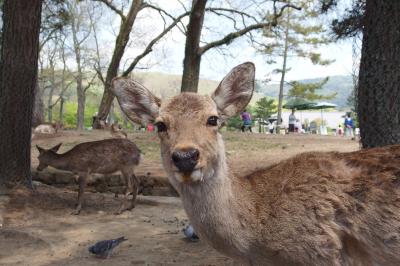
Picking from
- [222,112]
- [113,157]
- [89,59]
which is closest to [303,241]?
[222,112]

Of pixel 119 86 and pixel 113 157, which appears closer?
→ pixel 119 86

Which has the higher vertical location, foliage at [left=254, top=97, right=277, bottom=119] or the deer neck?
foliage at [left=254, top=97, right=277, bottom=119]

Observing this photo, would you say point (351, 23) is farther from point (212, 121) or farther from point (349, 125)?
point (349, 125)

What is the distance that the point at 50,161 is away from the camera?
32.0 feet

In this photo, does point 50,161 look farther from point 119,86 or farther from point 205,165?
point 205,165

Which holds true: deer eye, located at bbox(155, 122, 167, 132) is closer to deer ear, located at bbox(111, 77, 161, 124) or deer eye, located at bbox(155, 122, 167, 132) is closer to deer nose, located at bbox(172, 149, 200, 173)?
deer ear, located at bbox(111, 77, 161, 124)

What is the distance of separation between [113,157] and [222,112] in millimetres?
5676

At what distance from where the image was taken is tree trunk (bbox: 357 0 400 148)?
5.84 m

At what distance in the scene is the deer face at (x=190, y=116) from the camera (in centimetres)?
329

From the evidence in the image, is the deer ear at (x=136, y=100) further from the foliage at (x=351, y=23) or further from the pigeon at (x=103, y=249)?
the foliage at (x=351, y=23)

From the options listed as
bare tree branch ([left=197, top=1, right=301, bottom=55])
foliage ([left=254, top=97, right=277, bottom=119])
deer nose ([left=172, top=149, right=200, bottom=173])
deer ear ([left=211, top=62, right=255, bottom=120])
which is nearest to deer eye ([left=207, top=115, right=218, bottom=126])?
deer ear ([left=211, top=62, right=255, bottom=120])

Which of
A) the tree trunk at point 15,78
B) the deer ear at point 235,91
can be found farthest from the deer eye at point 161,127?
the tree trunk at point 15,78

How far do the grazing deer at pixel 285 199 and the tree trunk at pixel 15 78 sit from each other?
552 centimetres

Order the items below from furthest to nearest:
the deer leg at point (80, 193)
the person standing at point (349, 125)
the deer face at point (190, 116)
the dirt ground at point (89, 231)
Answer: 1. the person standing at point (349, 125)
2. the deer leg at point (80, 193)
3. the dirt ground at point (89, 231)
4. the deer face at point (190, 116)
